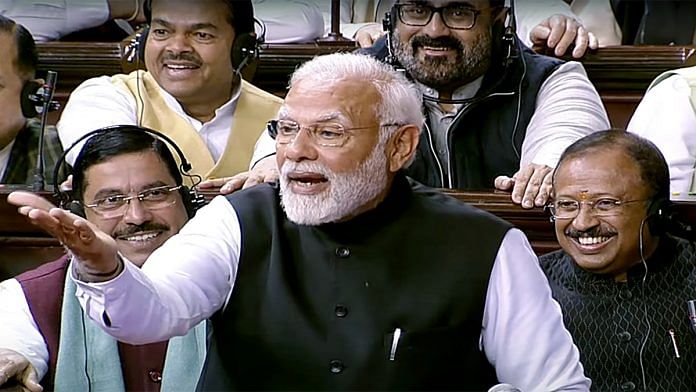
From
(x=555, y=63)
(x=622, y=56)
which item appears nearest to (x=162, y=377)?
(x=555, y=63)

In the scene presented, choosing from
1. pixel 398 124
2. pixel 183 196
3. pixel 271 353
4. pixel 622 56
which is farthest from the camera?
pixel 622 56

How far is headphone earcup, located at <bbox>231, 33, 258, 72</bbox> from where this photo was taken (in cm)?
278

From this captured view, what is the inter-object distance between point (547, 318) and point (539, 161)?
636mm

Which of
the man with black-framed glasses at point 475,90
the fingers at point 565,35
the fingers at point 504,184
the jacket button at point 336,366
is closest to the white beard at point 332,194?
the jacket button at point 336,366

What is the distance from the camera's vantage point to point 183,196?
2188 mm

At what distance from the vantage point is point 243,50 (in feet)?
9.17

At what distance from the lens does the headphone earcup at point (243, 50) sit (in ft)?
9.12

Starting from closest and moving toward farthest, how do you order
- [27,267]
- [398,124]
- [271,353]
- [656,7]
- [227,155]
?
[271,353], [398,124], [27,267], [227,155], [656,7]

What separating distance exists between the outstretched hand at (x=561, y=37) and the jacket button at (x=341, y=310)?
4.05 ft

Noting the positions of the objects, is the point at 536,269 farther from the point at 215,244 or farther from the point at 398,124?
the point at 215,244

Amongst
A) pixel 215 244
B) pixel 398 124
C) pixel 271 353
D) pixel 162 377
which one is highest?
pixel 398 124

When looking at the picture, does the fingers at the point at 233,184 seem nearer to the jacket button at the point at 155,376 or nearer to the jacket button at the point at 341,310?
the jacket button at the point at 155,376

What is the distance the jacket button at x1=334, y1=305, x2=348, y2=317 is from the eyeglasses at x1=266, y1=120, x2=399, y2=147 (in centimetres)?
23

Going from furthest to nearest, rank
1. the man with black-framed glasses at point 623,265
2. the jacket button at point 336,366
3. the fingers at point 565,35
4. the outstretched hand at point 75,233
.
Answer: the fingers at point 565,35
the man with black-framed glasses at point 623,265
the jacket button at point 336,366
the outstretched hand at point 75,233
